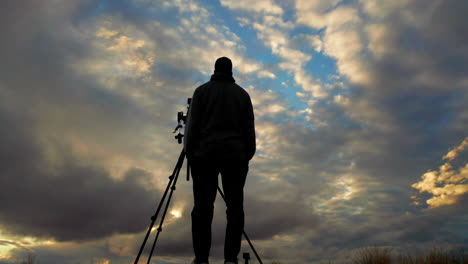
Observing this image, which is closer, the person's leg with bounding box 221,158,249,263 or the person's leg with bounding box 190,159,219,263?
the person's leg with bounding box 190,159,219,263

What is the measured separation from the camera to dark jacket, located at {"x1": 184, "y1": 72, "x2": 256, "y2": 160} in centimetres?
566

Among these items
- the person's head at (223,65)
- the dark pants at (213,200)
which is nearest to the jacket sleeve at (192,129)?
the dark pants at (213,200)

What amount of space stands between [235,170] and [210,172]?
41 centimetres

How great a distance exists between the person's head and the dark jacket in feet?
0.28

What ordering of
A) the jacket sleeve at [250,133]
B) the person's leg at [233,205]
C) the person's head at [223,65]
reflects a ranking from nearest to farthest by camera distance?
1. the person's leg at [233,205]
2. the jacket sleeve at [250,133]
3. the person's head at [223,65]

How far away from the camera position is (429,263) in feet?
25.7

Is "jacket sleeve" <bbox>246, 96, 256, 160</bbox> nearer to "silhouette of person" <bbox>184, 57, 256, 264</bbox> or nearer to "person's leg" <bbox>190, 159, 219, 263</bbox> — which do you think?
"silhouette of person" <bbox>184, 57, 256, 264</bbox>

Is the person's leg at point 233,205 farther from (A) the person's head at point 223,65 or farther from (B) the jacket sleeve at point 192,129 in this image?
(A) the person's head at point 223,65

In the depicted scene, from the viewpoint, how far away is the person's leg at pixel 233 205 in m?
5.73

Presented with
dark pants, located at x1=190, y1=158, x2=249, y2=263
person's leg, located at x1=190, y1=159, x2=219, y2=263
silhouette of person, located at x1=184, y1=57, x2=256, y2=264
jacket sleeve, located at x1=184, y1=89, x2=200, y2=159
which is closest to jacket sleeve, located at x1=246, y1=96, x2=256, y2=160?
silhouette of person, located at x1=184, y1=57, x2=256, y2=264

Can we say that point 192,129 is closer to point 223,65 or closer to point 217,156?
point 217,156

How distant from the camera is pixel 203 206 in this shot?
5.58 m

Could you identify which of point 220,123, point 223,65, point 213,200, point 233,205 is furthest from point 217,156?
point 223,65

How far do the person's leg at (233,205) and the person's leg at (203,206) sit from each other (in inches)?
8.6
